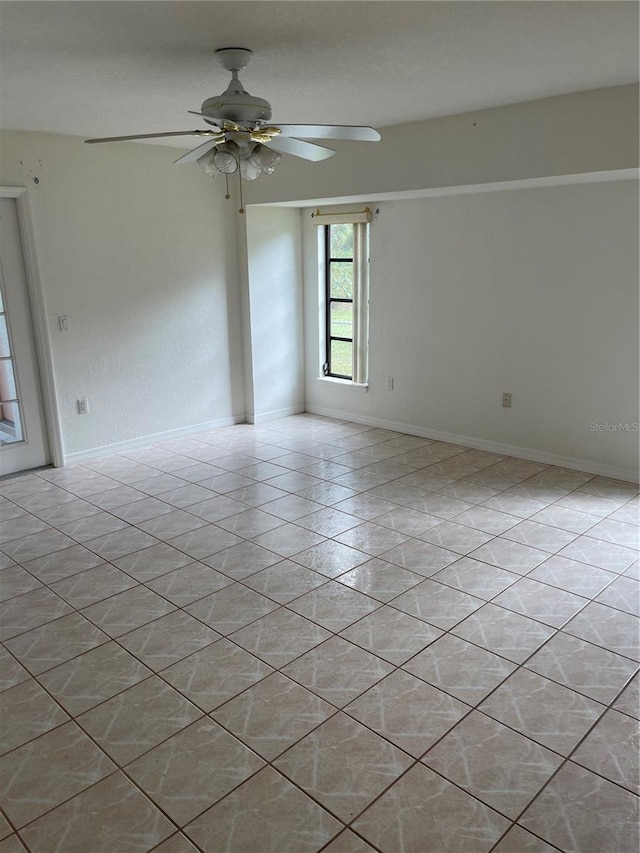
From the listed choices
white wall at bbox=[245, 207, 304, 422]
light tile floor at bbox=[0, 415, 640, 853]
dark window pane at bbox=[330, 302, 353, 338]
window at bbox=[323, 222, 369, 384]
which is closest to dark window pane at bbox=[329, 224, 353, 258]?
window at bbox=[323, 222, 369, 384]

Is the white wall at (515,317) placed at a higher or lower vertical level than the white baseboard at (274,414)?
higher

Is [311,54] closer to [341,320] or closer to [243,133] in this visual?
[243,133]

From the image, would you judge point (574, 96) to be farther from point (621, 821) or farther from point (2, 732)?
point (2, 732)

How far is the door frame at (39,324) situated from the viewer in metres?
4.45

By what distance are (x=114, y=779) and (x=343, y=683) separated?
33.3 inches

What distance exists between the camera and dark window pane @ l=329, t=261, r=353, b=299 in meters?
5.95

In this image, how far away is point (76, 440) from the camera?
5016 mm

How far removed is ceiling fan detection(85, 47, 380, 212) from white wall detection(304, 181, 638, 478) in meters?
2.19

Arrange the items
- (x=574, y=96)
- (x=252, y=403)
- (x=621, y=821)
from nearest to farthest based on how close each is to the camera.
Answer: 1. (x=621, y=821)
2. (x=574, y=96)
3. (x=252, y=403)

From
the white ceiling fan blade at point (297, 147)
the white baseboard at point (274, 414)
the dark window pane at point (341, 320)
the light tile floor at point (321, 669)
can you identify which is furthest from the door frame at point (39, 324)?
the dark window pane at point (341, 320)

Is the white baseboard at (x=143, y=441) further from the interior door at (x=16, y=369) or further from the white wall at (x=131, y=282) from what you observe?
the interior door at (x=16, y=369)

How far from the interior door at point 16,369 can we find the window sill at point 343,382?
2632 mm

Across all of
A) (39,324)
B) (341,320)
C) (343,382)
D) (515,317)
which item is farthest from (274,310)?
(515,317)

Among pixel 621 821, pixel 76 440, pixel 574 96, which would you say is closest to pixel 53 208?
pixel 76 440
